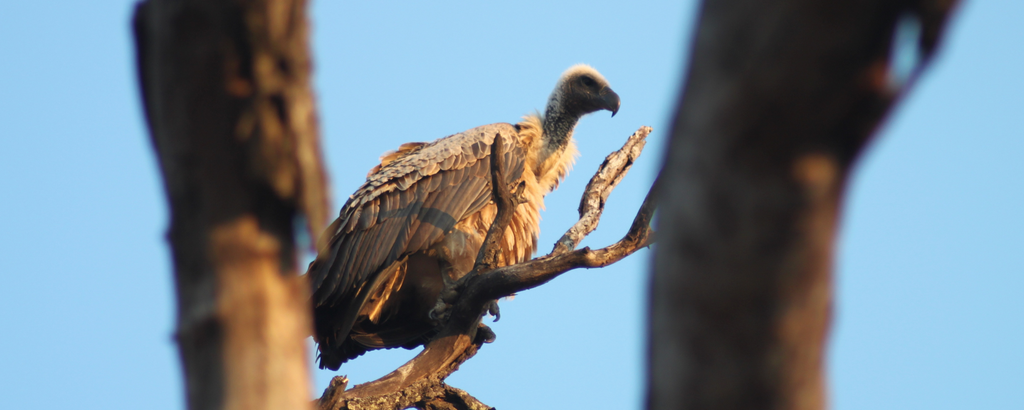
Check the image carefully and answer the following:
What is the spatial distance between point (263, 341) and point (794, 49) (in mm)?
1441

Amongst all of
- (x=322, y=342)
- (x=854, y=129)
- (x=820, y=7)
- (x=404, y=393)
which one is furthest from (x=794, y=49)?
(x=322, y=342)

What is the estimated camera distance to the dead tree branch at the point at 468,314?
6043mm

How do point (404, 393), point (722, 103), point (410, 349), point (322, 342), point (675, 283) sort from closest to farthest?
point (722, 103) < point (675, 283) < point (404, 393) < point (322, 342) < point (410, 349)

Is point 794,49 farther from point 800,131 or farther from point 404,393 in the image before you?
point 404,393

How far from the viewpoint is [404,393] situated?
6.09 meters

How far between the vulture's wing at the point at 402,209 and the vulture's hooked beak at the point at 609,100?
4.02ft

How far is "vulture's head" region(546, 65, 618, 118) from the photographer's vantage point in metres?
9.57

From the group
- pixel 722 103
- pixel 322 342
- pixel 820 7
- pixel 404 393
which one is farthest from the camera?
pixel 322 342

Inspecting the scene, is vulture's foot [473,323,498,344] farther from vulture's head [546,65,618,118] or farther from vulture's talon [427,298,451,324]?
vulture's head [546,65,618,118]

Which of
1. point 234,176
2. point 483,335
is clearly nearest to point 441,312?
point 483,335

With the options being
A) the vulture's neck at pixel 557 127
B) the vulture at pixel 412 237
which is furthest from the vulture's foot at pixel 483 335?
the vulture's neck at pixel 557 127

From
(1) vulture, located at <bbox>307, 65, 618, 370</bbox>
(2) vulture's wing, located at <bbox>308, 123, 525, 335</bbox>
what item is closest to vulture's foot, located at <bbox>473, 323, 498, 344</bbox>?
(1) vulture, located at <bbox>307, 65, 618, 370</bbox>

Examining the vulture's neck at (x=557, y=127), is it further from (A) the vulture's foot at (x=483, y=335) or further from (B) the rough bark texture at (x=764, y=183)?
(B) the rough bark texture at (x=764, y=183)

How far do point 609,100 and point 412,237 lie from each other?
9.90 ft
